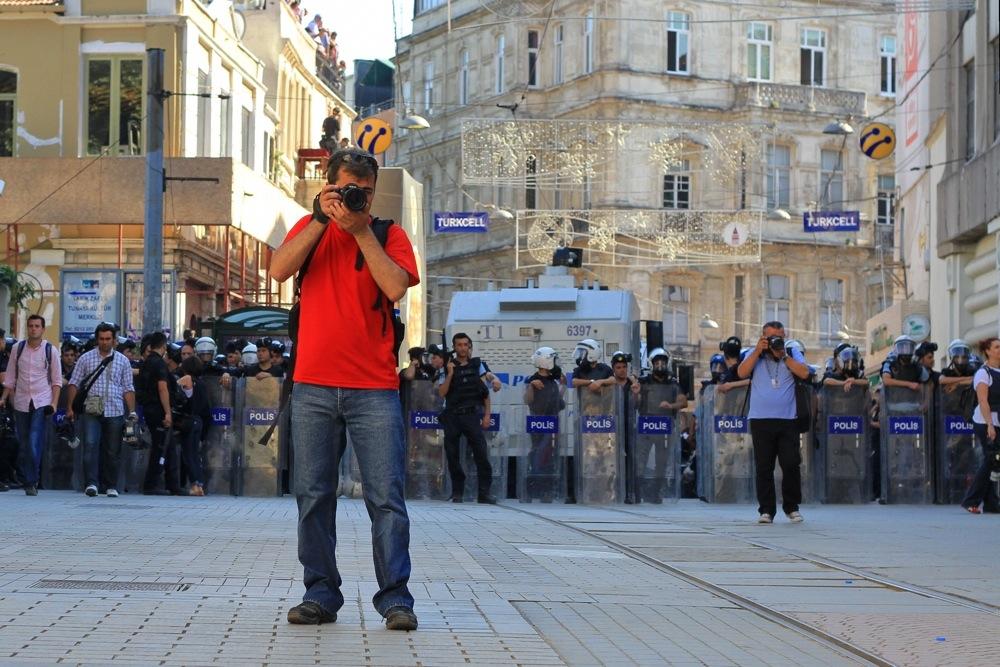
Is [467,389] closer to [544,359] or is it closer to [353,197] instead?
[544,359]

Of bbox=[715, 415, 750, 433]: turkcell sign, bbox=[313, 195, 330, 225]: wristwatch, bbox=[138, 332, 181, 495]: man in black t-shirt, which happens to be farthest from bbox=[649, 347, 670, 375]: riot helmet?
bbox=[313, 195, 330, 225]: wristwatch

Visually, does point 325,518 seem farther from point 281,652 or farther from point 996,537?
point 996,537

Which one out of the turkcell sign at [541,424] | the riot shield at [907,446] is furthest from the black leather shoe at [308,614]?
the riot shield at [907,446]

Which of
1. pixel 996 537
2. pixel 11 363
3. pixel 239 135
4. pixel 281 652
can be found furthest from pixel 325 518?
pixel 239 135

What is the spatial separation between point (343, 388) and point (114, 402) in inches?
459

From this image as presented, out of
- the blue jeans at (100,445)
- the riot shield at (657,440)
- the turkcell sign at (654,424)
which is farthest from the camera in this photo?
the turkcell sign at (654,424)

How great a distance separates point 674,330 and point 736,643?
5475 cm

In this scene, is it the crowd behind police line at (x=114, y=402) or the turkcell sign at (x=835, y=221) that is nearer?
the crowd behind police line at (x=114, y=402)

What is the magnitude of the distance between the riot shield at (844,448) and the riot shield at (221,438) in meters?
6.78

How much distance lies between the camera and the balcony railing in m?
63.1

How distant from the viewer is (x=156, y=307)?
28.0 meters

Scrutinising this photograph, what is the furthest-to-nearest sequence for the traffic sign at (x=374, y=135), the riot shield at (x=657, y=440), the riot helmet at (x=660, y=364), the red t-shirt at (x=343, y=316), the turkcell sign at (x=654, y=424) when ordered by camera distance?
the traffic sign at (x=374, y=135) → the riot helmet at (x=660, y=364) → the turkcell sign at (x=654, y=424) → the riot shield at (x=657, y=440) → the red t-shirt at (x=343, y=316)

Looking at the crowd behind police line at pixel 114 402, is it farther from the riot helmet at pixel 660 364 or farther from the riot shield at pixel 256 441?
the riot helmet at pixel 660 364

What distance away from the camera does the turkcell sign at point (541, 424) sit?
21828 millimetres
